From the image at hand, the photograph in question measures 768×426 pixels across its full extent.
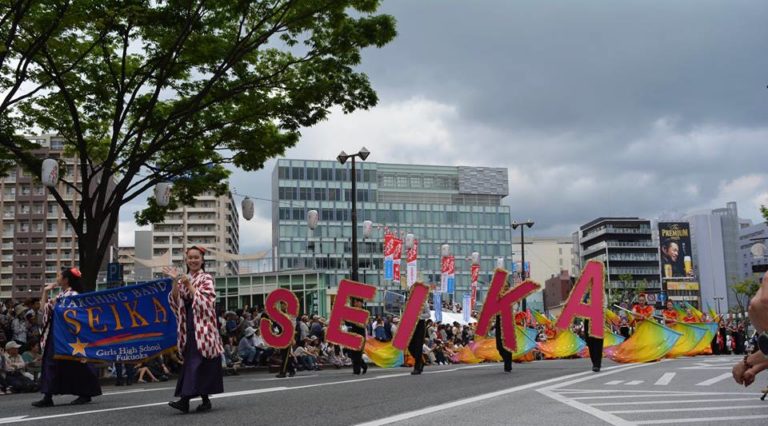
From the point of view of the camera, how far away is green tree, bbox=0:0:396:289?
717 inches

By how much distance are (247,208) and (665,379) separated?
67.0 feet

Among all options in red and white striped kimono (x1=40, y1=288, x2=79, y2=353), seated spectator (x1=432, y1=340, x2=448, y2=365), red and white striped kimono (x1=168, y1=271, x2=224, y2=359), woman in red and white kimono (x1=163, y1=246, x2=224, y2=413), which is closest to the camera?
woman in red and white kimono (x1=163, y1=246, x2=224, y2=413)

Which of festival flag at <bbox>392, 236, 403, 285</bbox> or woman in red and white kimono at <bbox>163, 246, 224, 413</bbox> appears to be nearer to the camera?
woman in red and white kimono at <bbox>163, 246, 224, 413</bbox>

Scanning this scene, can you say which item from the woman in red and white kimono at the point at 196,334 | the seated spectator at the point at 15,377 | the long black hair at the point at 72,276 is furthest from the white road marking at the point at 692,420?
the seated spectator at the point at 15,377

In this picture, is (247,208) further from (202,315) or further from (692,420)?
(692,420)

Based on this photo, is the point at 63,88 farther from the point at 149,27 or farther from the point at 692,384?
the point at 692,384

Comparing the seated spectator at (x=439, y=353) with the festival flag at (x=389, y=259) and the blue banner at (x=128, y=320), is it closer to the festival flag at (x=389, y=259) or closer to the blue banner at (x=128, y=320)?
the blue banner at (x=128, y=320)

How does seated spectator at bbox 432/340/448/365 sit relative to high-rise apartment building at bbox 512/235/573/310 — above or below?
below

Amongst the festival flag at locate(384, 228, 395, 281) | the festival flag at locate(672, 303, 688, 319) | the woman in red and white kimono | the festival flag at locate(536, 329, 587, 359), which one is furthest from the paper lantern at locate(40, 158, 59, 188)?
the festival flag at locate(384, 228, 395, 281)

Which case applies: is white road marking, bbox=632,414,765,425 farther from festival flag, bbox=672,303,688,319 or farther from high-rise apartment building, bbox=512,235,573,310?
high-rise apartment building, bbox=512,235,573,310

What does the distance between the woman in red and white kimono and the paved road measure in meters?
0.28

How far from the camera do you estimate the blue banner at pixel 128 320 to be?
10883 mm

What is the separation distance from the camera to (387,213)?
12162 centimetres

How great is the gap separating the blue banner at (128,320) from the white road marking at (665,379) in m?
7.26
